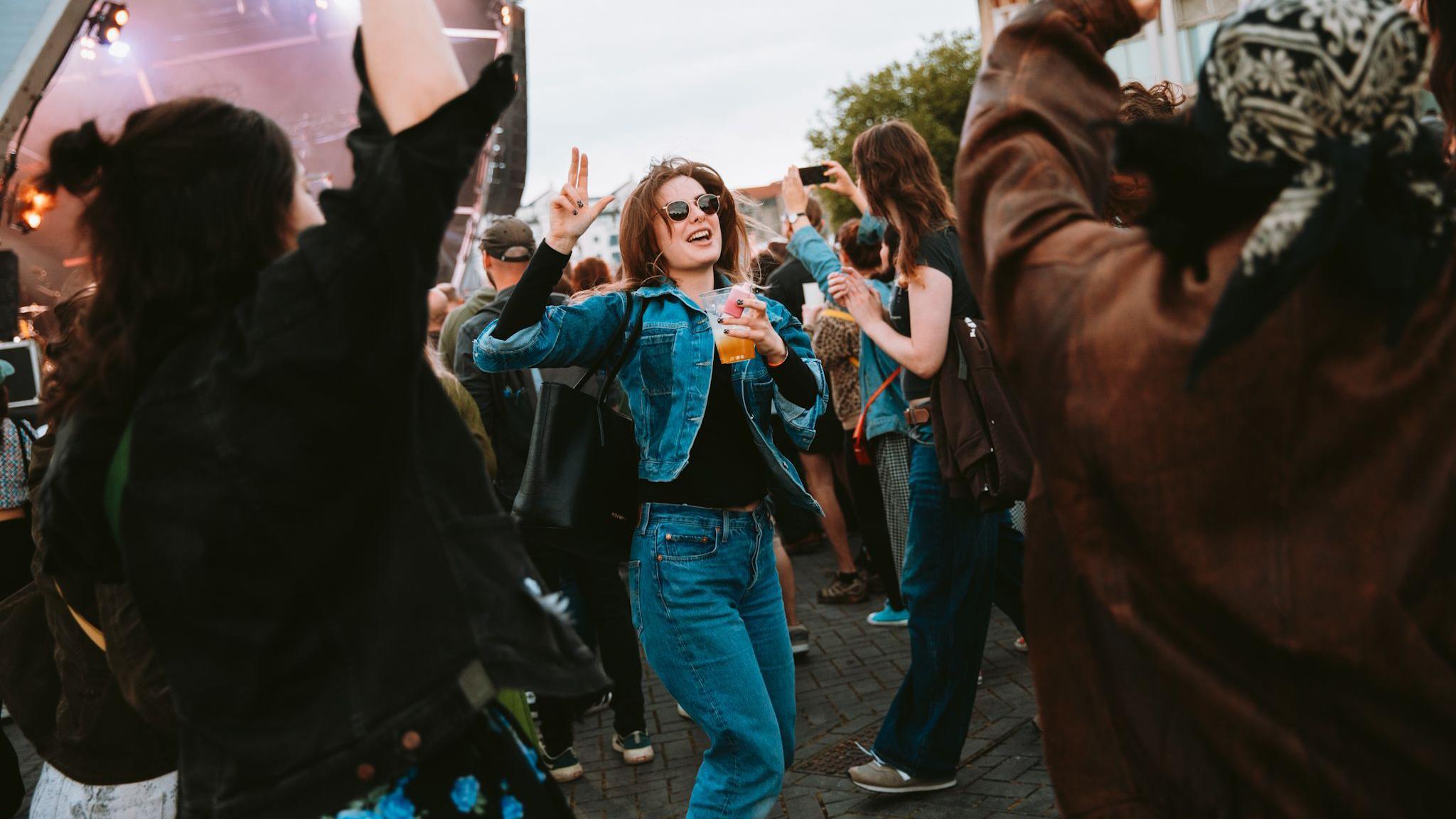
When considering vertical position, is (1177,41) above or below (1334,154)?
below

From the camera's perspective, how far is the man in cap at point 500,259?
5.35 metres

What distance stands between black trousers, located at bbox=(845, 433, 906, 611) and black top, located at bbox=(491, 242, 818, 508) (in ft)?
11.0

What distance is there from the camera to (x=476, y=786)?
1.60 m

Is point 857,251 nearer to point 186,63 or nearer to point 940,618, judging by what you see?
point 940,618

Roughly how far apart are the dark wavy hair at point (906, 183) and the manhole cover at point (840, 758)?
195 centimetres

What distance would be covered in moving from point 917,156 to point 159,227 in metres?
2.78

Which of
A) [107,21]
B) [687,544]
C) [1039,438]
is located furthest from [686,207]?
[107,21]

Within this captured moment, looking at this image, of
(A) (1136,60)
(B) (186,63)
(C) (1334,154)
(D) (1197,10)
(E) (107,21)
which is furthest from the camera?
(A) (1136,60)

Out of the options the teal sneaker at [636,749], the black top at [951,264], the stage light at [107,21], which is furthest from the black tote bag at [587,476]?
the stage light at [107,21]

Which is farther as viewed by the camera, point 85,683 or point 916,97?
point 916,97

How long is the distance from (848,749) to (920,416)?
4.76 ft

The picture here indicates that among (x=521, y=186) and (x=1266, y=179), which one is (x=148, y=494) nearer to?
(x=1266, y=179)

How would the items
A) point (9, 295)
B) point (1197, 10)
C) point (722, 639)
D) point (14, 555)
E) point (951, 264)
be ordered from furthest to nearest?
point (1197, 10) < point (9, 295) < point (14, 555) < point (951, 264) < point (722, 639)

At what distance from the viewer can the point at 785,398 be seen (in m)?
3.30
